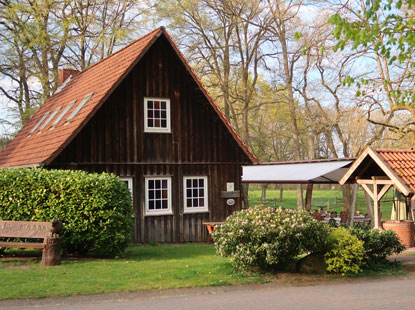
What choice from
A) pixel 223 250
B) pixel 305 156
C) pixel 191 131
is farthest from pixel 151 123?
pixel 305 156

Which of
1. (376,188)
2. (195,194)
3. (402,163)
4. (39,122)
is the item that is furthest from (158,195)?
(39,122)

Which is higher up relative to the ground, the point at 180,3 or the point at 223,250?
the point at 180,3

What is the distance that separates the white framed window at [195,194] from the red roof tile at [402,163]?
21.1 ft

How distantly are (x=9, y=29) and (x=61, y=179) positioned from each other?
66.7 ft

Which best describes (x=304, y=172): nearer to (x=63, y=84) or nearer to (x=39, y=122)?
(x=39, y=122)

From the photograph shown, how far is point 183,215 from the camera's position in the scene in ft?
59.3

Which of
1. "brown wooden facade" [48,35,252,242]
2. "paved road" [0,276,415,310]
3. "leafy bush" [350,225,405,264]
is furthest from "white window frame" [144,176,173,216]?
"paved road" [0,276,415,310]

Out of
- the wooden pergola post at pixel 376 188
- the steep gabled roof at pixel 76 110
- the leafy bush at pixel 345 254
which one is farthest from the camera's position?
the steep gabled roof at pixel 76 110

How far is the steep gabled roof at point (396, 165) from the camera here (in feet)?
47.2

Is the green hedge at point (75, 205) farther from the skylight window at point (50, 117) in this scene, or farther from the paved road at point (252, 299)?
the skylight window at point (50, 117)

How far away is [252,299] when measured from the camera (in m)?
8.63

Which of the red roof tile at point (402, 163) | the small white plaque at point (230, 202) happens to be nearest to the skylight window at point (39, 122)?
the small white plaque at point (230, 202)

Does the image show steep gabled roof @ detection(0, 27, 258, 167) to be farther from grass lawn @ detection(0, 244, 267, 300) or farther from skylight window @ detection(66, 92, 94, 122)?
grass lawn @ detection(0, 244, 267, 300)

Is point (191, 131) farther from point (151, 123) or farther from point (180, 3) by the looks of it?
point (180, 3)
